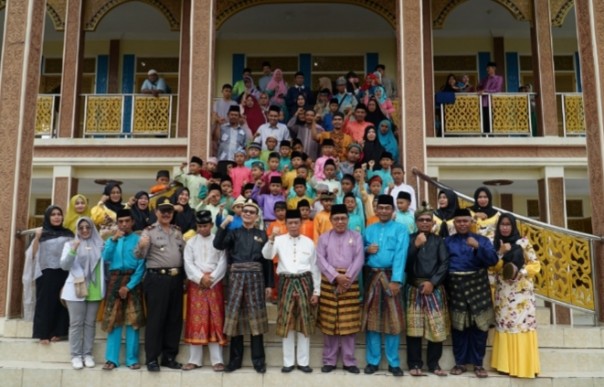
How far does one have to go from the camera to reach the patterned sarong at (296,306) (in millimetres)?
5340

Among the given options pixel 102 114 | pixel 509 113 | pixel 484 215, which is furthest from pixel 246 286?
pixel 509 113

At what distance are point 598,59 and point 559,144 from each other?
4.69 metres

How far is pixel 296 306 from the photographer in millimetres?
5402

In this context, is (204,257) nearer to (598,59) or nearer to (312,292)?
(312,292)

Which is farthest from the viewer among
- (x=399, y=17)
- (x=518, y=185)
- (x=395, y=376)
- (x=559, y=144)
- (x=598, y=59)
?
(x=518, y=185)

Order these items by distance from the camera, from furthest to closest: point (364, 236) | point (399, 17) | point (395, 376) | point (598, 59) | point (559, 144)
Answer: point (559, 144)
point (399, 17)
point (598, 59)
point (364, 236)
point (395, 376)

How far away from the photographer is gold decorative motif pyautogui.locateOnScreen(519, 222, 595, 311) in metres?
6.28

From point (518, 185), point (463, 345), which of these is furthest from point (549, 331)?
point (518, 185)

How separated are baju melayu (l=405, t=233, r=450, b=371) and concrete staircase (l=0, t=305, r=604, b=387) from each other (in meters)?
0.23

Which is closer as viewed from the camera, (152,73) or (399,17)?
(399,17)

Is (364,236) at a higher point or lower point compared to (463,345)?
higher

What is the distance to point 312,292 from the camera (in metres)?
5.47

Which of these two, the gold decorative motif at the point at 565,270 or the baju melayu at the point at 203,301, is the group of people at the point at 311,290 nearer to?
the baju melayu at the point at 203,301

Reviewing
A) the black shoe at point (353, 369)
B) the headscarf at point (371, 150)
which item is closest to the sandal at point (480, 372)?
the black shoe at point (353, 369)
